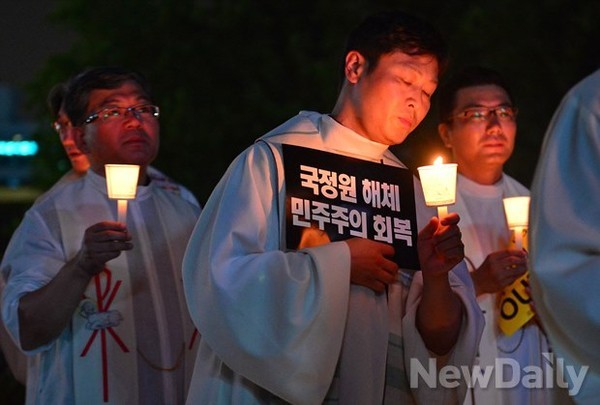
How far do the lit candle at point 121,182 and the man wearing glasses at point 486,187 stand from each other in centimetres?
184

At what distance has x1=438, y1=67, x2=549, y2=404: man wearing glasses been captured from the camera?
5926 millimetres

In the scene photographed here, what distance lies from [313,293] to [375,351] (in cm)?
42

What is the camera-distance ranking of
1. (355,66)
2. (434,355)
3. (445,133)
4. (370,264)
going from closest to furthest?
(370,264) → (434,355) → (355,66) → (445,133)

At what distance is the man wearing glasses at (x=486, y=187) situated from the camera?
5.93 meters

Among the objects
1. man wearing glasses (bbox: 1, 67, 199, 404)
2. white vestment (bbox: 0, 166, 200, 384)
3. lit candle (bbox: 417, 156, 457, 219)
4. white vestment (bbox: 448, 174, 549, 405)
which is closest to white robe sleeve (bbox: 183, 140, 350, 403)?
lit candle (bbox: 417, 156, 457, 219)

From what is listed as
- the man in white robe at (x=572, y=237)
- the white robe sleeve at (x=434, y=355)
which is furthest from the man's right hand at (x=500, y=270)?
the man in white robe at (x=572, y=237)

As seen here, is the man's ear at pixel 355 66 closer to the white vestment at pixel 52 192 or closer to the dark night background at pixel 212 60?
the white vestment at pixel 52 192

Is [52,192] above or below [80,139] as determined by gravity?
below

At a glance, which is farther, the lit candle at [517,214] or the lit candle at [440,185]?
the lit candle at [517,214]

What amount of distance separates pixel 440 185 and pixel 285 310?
75 cm

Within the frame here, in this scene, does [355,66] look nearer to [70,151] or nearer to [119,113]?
[119,113]

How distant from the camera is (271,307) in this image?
4109 mm

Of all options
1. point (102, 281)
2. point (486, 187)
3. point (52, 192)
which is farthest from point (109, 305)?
point (486, 187)

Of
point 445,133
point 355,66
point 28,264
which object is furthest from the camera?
point 445,133
